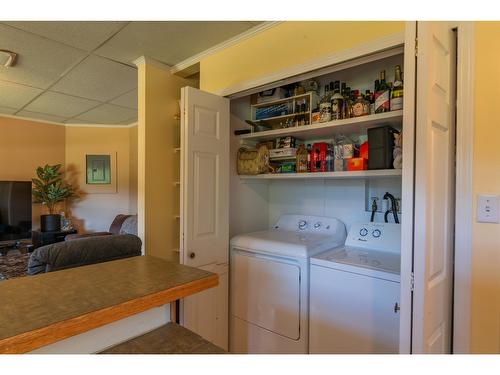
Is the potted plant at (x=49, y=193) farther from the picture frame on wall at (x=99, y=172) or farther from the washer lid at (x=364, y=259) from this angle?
the washer lid at (x=364, y=259)

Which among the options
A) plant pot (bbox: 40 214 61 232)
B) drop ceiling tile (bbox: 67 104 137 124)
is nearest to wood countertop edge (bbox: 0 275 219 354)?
drop ceiling tile (bbox: 67 104 137 124)

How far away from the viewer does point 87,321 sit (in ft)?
2.55

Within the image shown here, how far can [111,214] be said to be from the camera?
5.18 m

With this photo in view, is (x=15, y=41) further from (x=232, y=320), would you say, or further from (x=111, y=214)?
(x=111, y=214)

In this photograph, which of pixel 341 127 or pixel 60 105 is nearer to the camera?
pixel 341 127

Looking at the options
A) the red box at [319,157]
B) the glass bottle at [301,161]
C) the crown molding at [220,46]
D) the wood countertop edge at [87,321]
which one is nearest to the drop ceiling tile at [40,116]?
the crown molding at [220,46]

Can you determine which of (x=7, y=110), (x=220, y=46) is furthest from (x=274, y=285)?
(x=7, y=110)

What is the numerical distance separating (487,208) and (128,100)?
3636 mm

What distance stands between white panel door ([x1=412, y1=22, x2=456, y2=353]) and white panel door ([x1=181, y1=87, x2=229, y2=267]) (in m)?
1.31

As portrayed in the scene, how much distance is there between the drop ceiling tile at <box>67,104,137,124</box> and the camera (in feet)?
13.3

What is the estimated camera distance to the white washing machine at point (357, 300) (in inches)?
60.5

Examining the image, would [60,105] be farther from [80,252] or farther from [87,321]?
[87,321]

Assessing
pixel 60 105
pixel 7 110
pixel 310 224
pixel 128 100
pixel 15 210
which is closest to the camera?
pixel 310 224

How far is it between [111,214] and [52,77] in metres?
2.79
